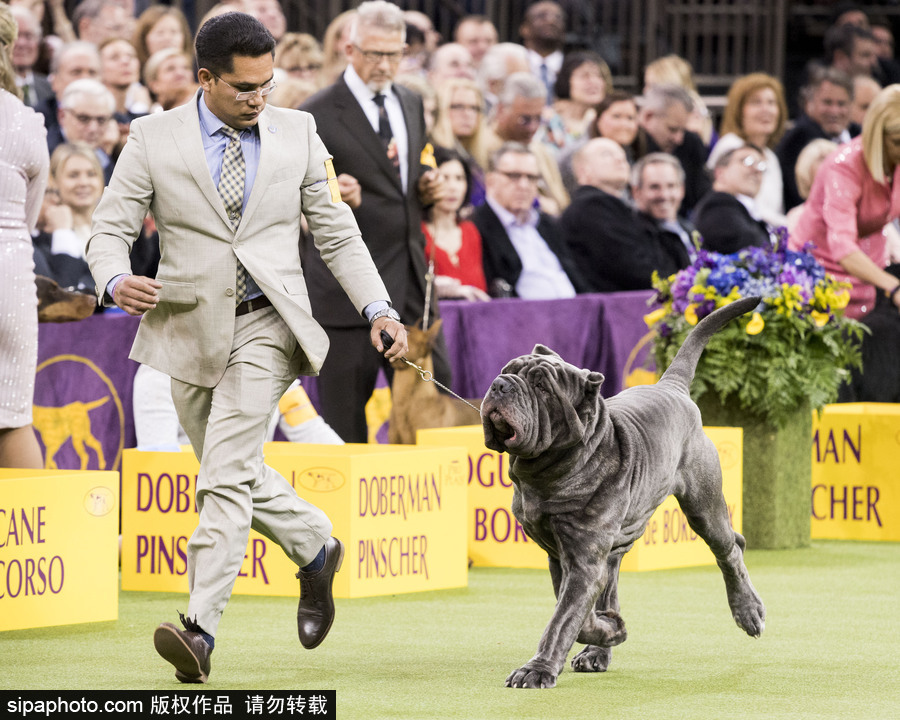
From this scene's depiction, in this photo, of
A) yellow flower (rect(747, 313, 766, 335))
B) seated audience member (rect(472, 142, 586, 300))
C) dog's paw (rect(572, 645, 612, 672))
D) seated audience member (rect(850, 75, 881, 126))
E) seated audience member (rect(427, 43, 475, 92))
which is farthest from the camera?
seated audience member (rect(850, 75, 881, 126))

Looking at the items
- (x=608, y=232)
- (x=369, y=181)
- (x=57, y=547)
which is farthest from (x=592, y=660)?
(x=608, y=232)

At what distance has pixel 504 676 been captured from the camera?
4.55m

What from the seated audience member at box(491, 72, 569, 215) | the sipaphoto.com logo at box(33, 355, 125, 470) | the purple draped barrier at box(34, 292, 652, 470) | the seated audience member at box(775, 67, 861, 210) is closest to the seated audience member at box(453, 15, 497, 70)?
the seated audience member at box(491, 72, 569, 215)

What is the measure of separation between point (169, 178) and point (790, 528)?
3950mm

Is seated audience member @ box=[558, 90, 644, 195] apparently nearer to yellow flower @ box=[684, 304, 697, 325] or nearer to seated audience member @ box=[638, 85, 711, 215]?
seated audience member @ box=[638, 85, 711, 215]

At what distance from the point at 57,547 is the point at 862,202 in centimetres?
468

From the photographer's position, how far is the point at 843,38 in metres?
14.1

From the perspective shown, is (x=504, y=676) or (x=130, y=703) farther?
(x=504, y=676)

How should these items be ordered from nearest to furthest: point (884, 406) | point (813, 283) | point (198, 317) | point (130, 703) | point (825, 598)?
point (130, 703) < point (198, 317) < point (825, 598) < point (813, 283) < point (884, 406)

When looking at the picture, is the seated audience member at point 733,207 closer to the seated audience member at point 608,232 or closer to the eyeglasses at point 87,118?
the seated audience member at point 608,232

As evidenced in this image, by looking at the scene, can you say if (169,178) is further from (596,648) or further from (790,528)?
(790,528)

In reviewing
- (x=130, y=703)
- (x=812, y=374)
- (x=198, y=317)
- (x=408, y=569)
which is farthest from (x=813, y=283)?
(x=130, y=703)

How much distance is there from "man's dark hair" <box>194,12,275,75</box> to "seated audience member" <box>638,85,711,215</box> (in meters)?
7.30

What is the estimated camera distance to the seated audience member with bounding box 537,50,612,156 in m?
11.7
